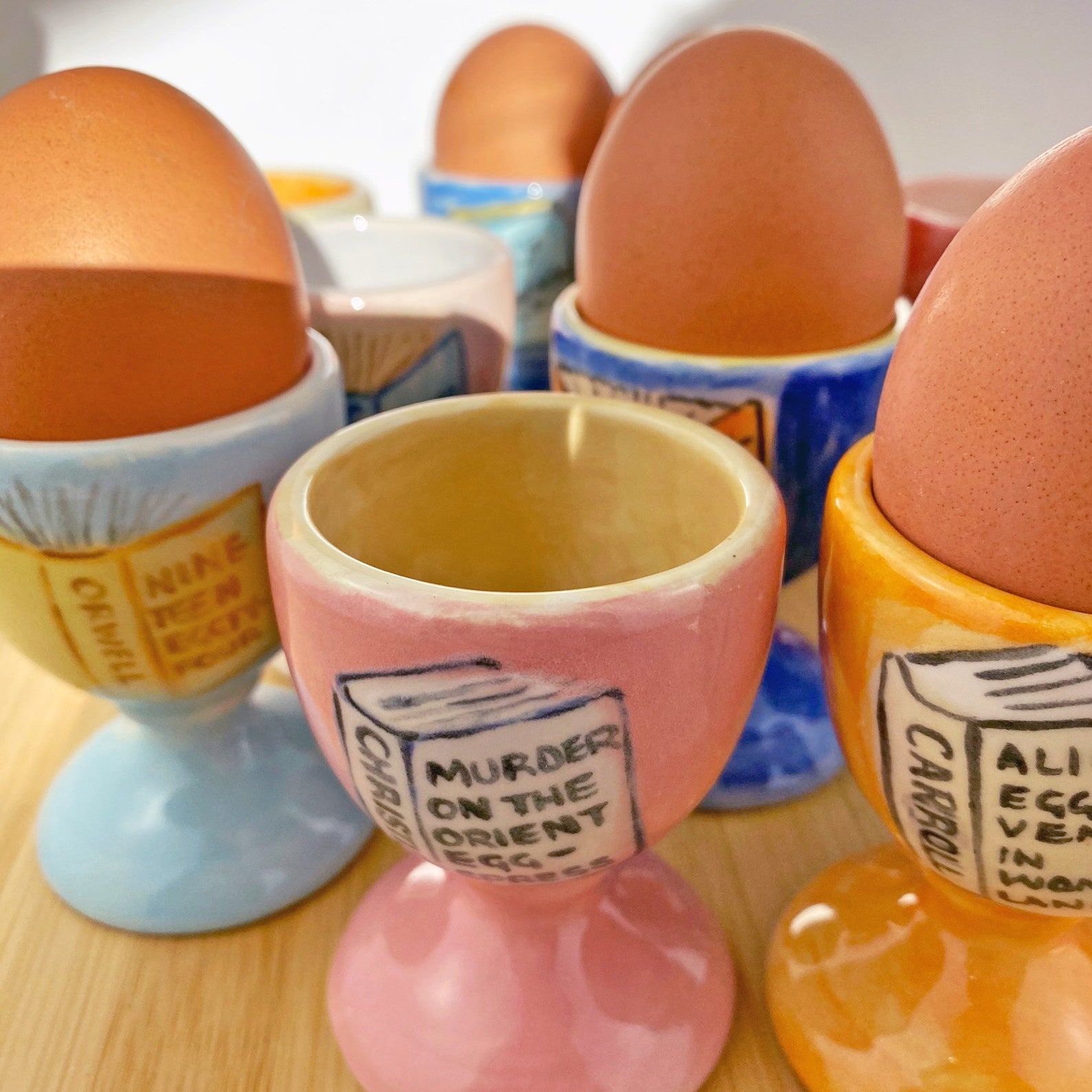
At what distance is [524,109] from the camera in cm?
74

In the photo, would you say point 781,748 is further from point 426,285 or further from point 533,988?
point 426,285

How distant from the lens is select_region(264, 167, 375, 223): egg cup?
2.40 feet

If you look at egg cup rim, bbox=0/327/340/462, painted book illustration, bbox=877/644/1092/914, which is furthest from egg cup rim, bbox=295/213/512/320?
painted book illustration, bbox=877/644/1092/914

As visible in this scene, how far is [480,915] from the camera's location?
0.41 m

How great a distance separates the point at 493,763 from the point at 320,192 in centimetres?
68

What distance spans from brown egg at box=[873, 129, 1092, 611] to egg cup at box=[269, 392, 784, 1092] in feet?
0.18

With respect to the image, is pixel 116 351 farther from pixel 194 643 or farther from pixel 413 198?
pixel 413 198

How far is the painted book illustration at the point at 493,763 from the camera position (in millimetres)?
281

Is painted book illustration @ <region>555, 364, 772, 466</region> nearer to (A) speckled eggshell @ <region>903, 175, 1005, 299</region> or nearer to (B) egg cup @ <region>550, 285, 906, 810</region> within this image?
(B) egg cup @ <region>550, 285, 906, 810</region>

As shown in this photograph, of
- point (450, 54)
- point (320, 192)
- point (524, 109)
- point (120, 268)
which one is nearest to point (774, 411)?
point (120, 268)

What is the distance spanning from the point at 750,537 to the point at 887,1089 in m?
0.22

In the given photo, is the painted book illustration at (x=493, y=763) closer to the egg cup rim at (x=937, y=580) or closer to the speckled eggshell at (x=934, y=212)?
the egg cup rim at (x=937, y=580)

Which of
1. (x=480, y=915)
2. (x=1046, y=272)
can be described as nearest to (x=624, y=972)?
(x=480, y=915)

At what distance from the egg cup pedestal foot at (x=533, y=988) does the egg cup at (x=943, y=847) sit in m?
0.04
